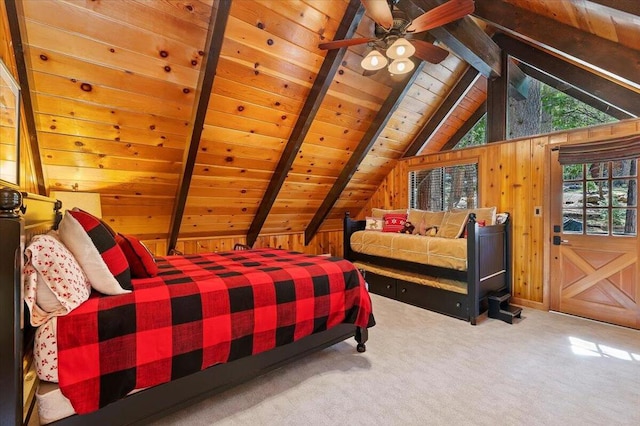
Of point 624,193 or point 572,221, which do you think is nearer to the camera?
point 624,193

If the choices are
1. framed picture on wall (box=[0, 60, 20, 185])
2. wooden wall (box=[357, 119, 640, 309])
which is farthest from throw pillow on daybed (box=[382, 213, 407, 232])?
framed picture on wall (box=[0, 60, 20, 185])

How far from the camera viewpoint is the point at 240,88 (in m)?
2.95

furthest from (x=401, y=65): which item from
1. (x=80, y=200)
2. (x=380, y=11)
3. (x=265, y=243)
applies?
(x=265, y=243)

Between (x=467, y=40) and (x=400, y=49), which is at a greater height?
(x=467, y=40)

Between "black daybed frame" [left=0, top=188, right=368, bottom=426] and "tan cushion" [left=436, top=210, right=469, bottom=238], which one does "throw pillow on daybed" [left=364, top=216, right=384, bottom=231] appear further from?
"black daybed frame" [left=0, top=188, right=368, bottom=426]

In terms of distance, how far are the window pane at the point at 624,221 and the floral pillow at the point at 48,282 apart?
4428mm

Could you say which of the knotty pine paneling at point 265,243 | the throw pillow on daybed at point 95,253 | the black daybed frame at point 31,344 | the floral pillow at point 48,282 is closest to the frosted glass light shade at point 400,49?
the black daybed frame at point 31,344

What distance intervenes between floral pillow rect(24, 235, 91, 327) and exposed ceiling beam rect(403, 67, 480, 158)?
4652 mm

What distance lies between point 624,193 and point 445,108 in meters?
2.33

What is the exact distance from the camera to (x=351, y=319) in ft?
7.74

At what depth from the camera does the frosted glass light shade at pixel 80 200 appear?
2.89 metres

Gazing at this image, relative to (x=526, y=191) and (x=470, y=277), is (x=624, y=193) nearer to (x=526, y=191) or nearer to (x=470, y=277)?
(x=526, y=191)

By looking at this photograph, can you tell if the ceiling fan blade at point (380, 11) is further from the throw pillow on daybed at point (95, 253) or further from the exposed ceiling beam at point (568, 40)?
the throw pillow on daybed at point (95, 253)

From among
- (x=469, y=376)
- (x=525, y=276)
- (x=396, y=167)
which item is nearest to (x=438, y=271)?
(x=525, y=276)
